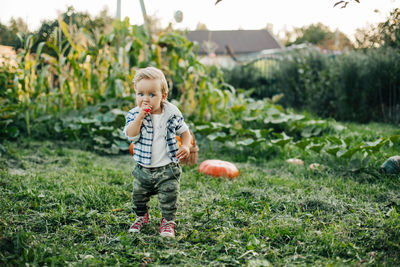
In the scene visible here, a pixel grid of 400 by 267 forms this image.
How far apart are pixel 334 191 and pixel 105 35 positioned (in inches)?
145

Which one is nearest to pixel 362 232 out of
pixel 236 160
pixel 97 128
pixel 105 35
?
pixel 236 160

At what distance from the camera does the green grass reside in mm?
1771

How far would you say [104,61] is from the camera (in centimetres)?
512

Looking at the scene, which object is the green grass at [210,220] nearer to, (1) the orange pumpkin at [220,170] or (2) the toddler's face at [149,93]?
(1) the orange pumpkin at [220,170]

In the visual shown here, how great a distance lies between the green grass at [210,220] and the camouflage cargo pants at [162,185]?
184 mm

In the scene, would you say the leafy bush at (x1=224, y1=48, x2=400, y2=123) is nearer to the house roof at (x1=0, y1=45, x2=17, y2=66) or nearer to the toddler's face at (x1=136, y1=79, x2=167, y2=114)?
the toddler's face at (x1=136, y1=79, x2=167, y2=114)

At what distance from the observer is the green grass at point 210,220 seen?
1.77 metres

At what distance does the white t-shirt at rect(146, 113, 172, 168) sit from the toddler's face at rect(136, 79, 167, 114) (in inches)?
3.8

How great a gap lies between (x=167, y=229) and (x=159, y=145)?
490mm

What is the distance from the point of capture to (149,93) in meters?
1.95

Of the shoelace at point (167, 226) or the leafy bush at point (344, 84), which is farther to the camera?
the leafy bush at point (344, 84)

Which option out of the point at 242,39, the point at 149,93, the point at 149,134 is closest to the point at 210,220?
the point at 149,134

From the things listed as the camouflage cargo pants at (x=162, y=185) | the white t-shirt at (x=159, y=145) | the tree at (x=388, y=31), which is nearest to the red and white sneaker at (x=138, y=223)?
the camouflage cargo pants at (x=162, y=185)

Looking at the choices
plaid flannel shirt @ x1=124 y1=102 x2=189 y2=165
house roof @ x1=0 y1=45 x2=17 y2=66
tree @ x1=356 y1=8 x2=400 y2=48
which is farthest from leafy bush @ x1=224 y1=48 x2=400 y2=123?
house roof @ x1=0 y1=45 x2=17 y2=66
